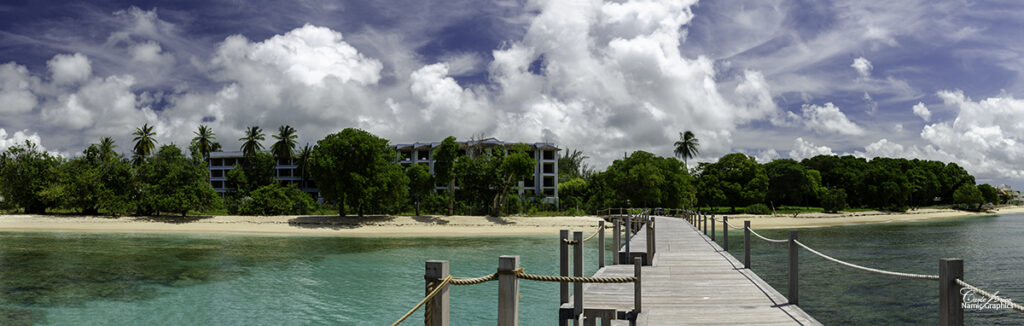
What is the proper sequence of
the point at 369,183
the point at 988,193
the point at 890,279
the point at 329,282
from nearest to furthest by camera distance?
the point at 329,282, the point at 890,279, the point at 369,183, the point at 988,193

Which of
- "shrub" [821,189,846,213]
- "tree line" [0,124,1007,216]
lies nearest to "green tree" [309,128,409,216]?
"tree line" [0,124,1007,216]

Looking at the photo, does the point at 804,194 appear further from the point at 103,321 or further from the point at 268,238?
the point at 103,321

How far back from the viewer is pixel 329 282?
18422mm

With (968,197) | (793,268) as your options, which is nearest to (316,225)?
(793,268)

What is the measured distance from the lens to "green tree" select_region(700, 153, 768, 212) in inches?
2544

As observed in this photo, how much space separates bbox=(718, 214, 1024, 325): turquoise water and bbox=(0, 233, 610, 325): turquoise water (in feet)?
23.1

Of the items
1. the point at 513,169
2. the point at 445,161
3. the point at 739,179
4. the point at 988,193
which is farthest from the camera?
the point at 988,193

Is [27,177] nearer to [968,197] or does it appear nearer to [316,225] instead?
[316,225]

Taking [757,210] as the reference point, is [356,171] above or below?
above

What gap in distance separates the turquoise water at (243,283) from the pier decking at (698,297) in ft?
10.8

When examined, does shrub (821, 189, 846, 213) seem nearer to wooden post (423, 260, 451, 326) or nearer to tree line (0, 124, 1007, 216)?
tree line (0, 124, 1007, 216)

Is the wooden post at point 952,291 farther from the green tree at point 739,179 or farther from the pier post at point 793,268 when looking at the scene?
the green tree at point 739,179

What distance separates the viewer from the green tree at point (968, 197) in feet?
285

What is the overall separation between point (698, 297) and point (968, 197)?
103 metres
